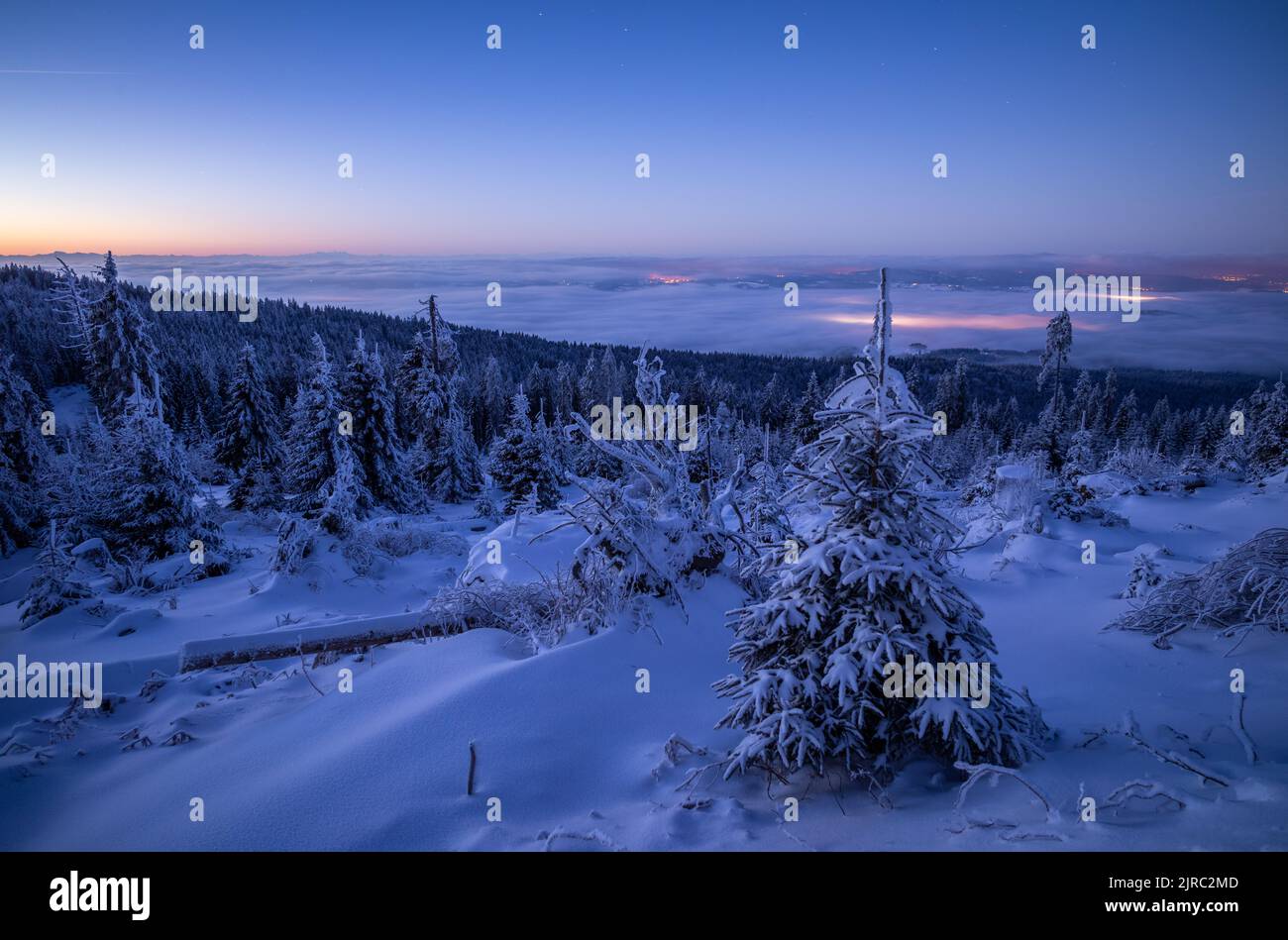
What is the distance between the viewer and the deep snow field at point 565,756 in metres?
A: 3.21

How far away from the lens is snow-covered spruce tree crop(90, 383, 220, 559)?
1730cm

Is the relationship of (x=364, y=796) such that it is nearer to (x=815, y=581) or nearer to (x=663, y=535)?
(x=815, y=581)

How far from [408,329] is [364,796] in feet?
485

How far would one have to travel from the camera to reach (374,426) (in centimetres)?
2797

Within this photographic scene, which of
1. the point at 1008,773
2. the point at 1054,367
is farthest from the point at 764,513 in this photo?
the point at 1054,367

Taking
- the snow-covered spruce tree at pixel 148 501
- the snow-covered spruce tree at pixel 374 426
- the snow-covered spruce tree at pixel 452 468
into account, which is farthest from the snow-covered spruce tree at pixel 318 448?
the snow-covered spruce tree at pixel 452 468

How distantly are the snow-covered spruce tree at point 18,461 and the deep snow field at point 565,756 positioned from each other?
21.2 metres

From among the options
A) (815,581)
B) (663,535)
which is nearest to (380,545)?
(663,535)

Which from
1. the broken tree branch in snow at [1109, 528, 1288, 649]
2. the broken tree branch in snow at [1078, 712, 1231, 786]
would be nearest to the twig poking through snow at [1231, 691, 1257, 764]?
the broken tree branch in snow at [1078, 712, 1231, 786]

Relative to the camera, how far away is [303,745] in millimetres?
4461

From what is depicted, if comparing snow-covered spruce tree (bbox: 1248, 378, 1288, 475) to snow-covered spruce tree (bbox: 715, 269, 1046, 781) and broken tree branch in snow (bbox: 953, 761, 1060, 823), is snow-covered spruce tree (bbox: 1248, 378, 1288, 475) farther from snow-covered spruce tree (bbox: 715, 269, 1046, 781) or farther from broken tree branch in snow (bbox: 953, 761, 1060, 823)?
broken tree branch in snow (bbox: 953, 761, 1060, 823)

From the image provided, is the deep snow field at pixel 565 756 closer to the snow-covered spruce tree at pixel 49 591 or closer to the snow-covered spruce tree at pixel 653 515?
the snow-covered spruce tree at pixel 653 515
